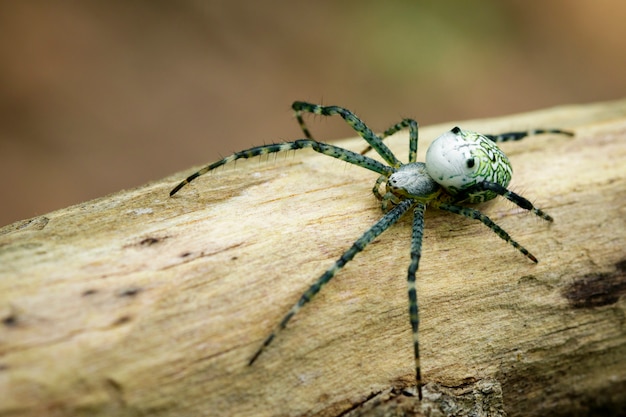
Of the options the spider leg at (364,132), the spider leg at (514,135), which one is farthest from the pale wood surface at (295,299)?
the spider leg at (514,135)

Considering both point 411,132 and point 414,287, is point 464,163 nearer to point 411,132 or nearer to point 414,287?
point 411,132

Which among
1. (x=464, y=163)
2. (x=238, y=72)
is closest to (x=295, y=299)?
(x=464, y=163)

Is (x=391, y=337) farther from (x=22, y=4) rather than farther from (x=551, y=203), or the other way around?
→ (x=22, y=4)

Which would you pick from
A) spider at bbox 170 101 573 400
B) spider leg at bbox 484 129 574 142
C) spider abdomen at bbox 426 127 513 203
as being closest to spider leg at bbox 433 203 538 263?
spider at bbox 170 101 573 400

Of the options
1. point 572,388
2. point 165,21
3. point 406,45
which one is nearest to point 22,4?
point 165,21

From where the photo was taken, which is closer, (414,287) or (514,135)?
(414,287)

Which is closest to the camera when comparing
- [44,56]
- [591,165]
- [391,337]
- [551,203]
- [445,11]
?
[391,337]
